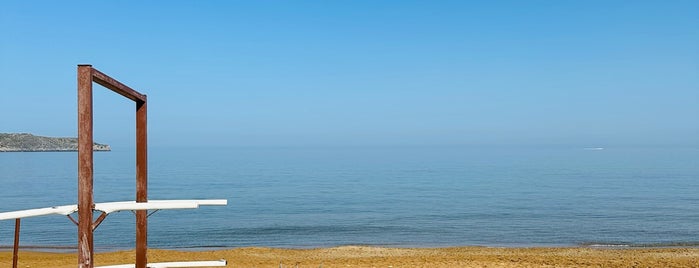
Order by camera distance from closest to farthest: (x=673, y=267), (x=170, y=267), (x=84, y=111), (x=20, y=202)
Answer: (x=84, y=111), (x=170, y=267), (x=673, y=267), (x=20, y=202)

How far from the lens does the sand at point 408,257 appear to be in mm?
15070

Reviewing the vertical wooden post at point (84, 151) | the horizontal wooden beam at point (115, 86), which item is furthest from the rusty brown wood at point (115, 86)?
the vertical wooden post at point (84, 151)

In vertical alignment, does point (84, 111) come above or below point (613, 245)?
above

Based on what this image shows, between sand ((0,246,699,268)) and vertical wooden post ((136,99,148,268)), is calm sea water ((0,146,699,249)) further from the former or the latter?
vertical wooden post ((136,99,148,268))

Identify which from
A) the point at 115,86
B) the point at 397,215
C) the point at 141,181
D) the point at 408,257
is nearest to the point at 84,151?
the point at 115,86

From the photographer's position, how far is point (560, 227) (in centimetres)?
2709

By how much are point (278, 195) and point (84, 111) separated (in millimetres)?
33189

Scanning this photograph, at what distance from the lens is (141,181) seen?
11.3m

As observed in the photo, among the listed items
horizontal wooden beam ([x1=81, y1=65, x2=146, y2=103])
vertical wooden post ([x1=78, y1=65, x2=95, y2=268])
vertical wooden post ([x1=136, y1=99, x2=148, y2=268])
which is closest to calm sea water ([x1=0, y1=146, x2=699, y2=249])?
vertical wooden post ([x1=136, y1=99, x2=148, y2=268])

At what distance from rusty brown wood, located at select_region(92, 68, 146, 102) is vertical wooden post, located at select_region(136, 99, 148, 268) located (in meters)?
0.33

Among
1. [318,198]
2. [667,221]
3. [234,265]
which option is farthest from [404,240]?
[318,198]

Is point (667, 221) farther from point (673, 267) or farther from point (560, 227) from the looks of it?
point (673, 267)

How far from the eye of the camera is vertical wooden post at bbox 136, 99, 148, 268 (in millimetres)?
11344

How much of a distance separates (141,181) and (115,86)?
84.2 inches
